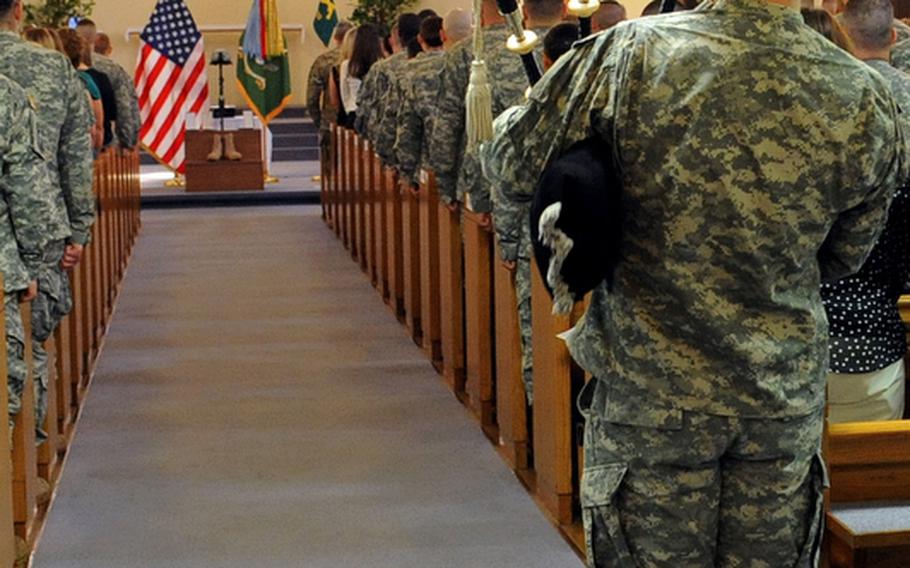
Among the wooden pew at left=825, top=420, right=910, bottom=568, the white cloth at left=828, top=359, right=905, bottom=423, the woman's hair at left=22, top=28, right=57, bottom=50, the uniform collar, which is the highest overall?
the uniform collar

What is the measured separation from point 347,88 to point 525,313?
587 cm

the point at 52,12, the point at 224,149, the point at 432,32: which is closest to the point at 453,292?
the point at 432,32

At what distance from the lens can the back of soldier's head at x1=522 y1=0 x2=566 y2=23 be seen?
4.62 meters

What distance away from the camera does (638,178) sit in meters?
2.24

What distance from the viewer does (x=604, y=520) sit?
7.52 feet

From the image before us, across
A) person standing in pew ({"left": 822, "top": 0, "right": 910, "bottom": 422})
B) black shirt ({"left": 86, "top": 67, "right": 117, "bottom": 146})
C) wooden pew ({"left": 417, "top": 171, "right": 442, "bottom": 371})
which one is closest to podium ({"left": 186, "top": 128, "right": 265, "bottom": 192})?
black shirt ({"left": 86, "top": 67, "right": 117, "bottom": 146})

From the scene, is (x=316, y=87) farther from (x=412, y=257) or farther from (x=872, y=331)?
(x=872, y=331)

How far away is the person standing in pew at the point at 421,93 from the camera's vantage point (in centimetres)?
647

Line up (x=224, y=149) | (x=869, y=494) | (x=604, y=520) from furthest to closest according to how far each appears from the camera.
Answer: (x=224, y=149) → (x=869, y=494) → (x=604, y=520)

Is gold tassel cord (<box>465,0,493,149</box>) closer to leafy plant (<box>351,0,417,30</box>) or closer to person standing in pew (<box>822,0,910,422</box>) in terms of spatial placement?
person standing in pew (<box>822,0,910,422</box>)

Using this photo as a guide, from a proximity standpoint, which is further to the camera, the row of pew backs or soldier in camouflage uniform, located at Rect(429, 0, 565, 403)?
soldier in camouflage uniform, located at Rect(429, 0, 565, 403)

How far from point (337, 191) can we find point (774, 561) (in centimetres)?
896

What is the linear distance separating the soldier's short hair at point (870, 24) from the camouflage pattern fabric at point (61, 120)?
2.28 meters

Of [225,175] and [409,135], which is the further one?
[225,175]
